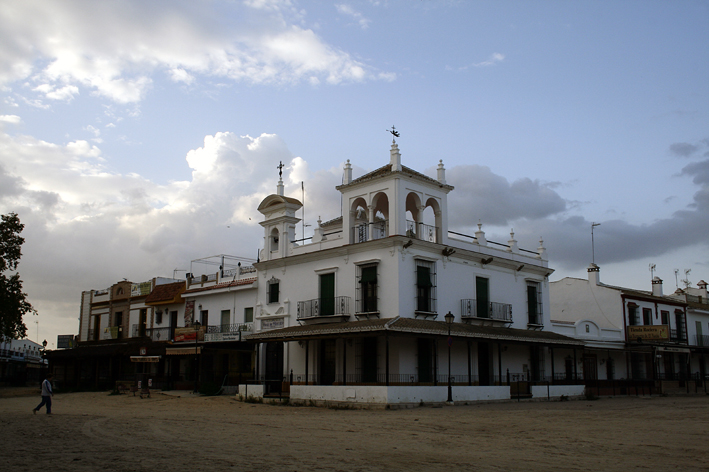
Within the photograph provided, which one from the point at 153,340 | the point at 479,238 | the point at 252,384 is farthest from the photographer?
the point at 153,340

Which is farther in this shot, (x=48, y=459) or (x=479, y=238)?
(x=479, y=238)

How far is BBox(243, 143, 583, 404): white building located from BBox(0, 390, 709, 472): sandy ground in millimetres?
5257

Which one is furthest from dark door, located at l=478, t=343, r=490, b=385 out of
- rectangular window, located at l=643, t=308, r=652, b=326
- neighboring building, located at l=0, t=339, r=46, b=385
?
neighboring building, located at l=0, t=339, r=46, b=385

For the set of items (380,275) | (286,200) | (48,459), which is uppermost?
(286,200)

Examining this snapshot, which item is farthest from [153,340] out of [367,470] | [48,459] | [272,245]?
[367,470]

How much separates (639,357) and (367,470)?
32.6 meters

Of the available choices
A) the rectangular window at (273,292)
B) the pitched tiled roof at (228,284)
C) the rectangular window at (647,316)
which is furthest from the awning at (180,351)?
the rectangular window at (647,316)

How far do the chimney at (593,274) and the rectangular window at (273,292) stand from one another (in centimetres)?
1927

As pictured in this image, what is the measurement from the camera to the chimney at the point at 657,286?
1569 inches

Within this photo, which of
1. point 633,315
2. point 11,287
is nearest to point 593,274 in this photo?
point 633,315

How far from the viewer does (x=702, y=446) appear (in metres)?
10.8

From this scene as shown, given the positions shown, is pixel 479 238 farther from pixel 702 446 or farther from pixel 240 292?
pixel 702 446

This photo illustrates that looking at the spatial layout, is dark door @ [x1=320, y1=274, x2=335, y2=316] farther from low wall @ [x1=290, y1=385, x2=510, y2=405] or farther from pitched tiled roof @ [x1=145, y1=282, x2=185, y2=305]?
pitched tiled roof @ [x1=145, y1=282, x2=185, y2=305]

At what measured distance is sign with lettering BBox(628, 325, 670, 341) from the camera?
33.3 metres
